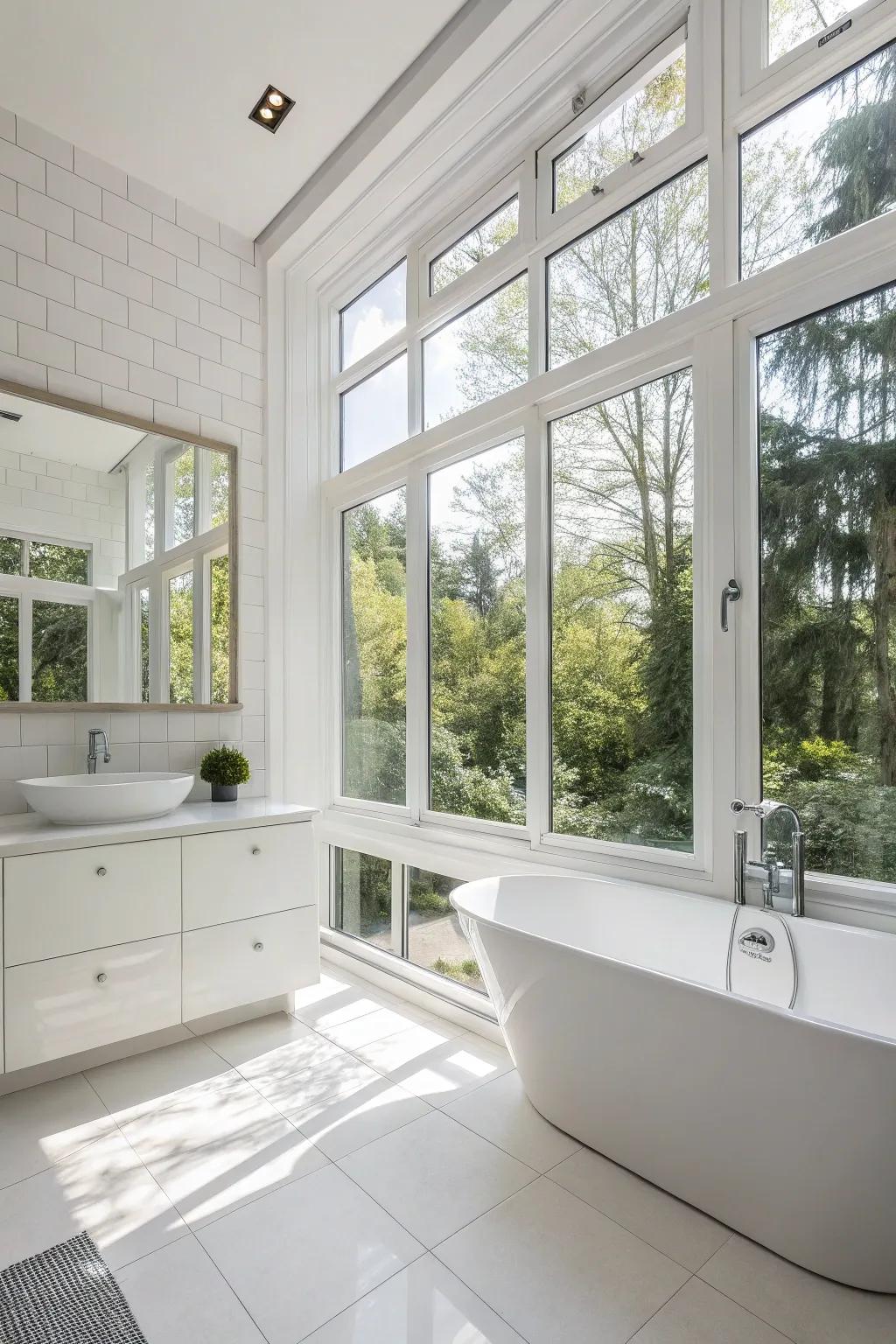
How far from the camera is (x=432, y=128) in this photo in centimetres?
264

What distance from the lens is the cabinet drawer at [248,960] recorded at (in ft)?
8.04

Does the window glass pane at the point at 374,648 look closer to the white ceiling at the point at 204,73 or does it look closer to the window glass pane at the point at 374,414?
the window glass pane at the point at 374,414

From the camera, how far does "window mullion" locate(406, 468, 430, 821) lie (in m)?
3.02

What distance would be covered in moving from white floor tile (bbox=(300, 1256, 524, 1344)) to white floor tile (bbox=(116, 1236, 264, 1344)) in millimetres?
56

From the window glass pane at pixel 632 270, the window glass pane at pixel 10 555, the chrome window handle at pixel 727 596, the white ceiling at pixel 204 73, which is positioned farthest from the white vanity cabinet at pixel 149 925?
the white ceiling at pixel 204 73

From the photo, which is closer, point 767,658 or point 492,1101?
point 767,658

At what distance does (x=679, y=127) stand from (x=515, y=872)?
2.38 metres

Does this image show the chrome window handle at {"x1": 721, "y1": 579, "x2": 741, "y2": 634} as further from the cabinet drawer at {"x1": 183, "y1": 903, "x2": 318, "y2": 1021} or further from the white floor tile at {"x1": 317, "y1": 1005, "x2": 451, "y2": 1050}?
the cabinet drawer at {"x1": 183, "y1": 903, "x2": 318, "y2": 1021}

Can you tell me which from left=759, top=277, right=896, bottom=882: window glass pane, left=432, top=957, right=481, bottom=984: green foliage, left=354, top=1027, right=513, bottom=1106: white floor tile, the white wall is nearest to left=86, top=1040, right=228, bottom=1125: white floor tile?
left=354, top=1027, right=513, bottom=1106: white floor tile

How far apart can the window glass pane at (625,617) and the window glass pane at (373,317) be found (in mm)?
1217

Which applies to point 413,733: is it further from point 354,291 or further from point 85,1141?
point 354,291

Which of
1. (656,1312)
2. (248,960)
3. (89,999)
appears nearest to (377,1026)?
(248,960)

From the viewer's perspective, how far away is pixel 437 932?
2885 mm

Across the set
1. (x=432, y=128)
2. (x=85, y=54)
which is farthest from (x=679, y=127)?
(x=85, y=54)
